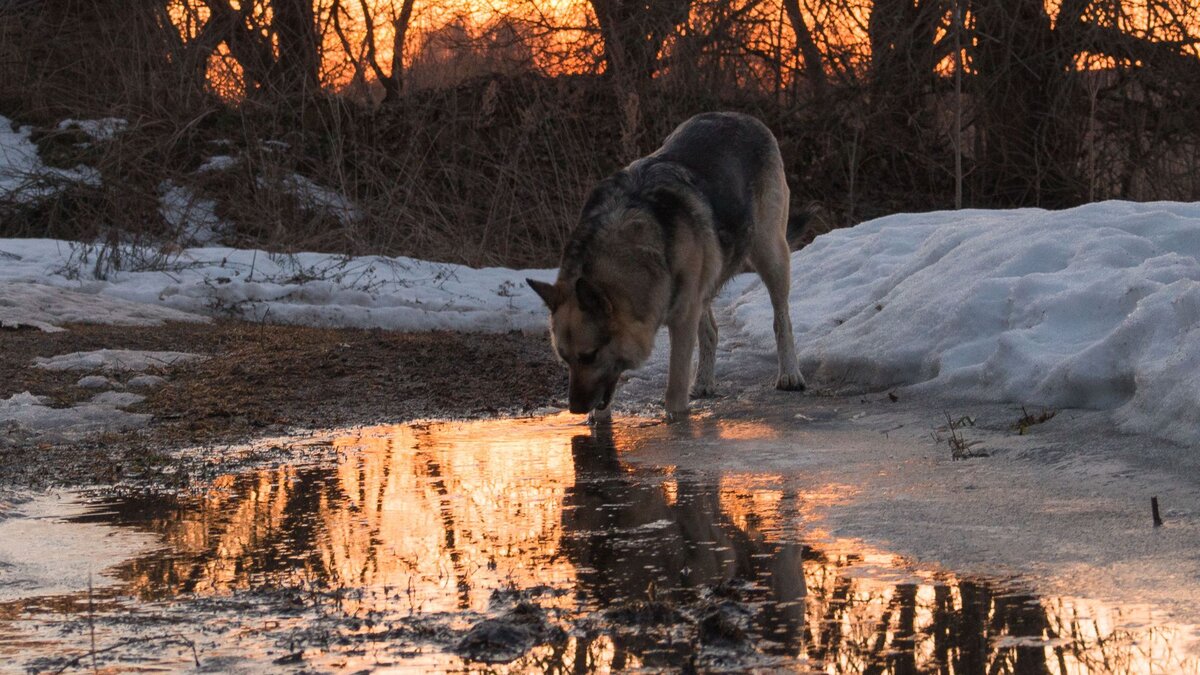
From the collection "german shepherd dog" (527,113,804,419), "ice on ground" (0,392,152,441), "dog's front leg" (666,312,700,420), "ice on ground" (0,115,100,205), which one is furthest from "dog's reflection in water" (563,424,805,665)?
"ice on ground" (0,115,100,205)

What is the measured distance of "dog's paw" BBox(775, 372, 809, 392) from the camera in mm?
7078

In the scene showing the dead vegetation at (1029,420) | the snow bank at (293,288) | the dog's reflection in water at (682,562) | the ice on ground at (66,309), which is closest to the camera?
the dog's reflection in water at (682,562)

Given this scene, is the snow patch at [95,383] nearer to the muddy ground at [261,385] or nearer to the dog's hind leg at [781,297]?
the muddy ground at [261,385]

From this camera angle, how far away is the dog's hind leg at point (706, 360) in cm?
729

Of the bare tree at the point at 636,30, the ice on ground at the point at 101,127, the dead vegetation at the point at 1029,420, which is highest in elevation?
the bare tree at the point at 636,30

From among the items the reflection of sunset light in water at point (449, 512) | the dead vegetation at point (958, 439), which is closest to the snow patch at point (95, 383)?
the reflection of sunset light in water at point (449, 512)

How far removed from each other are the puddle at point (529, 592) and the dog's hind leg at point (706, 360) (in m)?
2.40

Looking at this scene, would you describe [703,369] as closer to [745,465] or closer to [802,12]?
[745,465]

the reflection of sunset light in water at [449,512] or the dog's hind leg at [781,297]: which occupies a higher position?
the dog's hind leg at [781,297]

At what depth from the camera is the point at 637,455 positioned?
5395mm

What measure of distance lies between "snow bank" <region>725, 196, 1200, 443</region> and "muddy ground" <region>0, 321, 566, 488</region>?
1.88 m

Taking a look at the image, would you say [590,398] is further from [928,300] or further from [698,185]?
[928,300]

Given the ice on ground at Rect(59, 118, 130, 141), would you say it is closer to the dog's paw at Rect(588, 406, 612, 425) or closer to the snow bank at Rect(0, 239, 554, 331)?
the snow bank at Rect(0, 239, 554, 331)

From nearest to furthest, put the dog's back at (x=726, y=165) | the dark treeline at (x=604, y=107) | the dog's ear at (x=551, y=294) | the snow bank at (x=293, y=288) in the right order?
the dog's ear at (x=551, y=294) < the dog's back at (x=726, y=165) < the snow bank at (x=293, y=288) < the dark treeline at (x=604, y=107)
